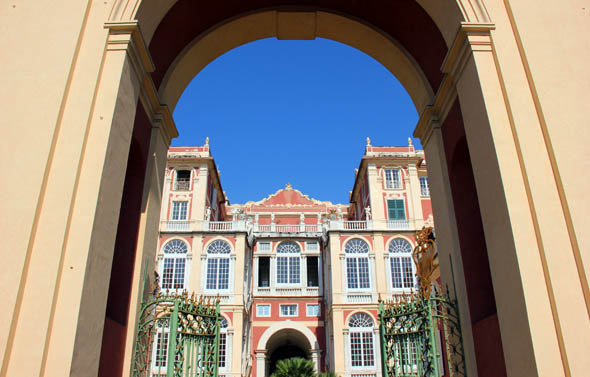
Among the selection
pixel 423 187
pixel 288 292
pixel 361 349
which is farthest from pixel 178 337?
pixel 423 187

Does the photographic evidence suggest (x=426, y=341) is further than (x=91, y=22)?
Yes

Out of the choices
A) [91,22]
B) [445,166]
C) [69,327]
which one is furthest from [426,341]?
[91,22]

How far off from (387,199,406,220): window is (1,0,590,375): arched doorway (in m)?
29.8

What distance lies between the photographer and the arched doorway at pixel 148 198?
187 inches

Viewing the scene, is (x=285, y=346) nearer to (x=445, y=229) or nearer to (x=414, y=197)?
(x=414, y=197)

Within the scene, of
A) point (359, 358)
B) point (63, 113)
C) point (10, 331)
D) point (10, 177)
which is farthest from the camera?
point (359, 358)

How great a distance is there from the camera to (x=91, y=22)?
20.7 ft

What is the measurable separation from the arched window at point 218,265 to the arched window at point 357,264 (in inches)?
363

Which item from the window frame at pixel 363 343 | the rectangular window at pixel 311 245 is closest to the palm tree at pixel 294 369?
the window frame at pixel 363 343

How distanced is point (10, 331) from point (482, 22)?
22.3 ft

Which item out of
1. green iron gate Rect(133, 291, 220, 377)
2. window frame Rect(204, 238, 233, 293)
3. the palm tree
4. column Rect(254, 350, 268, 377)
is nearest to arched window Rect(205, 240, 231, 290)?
window frame Rect(204, 238, 233, 293)

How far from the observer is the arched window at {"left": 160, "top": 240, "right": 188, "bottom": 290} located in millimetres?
34062

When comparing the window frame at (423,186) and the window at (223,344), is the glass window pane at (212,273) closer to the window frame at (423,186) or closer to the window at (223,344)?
the window at (223,344)

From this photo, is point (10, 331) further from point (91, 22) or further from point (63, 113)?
point (91, 22)
